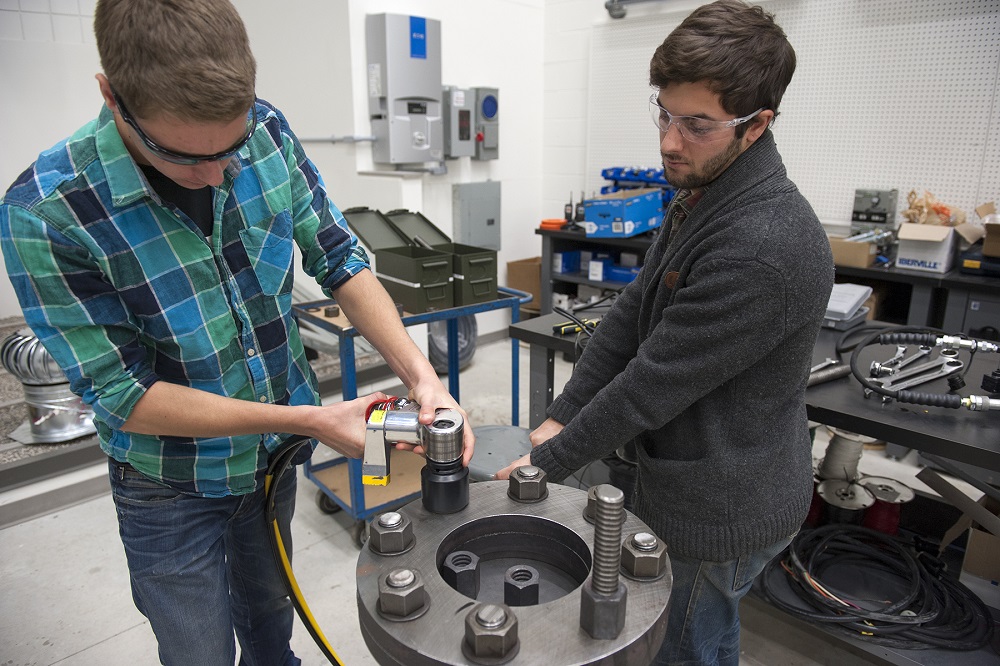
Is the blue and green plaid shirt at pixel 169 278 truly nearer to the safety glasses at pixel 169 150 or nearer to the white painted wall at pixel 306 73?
the safety glasses at pixel 169 150

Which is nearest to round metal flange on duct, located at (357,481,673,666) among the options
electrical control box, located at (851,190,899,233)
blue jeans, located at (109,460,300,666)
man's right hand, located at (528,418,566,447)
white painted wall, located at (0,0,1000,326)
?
man's right hand, located at (528,418,566,447)

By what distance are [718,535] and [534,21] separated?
12.4 feet

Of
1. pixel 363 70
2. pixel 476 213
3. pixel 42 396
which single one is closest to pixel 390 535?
pixel 42 396

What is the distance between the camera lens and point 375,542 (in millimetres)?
666

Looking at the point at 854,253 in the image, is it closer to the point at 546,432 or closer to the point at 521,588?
the point at 546,432

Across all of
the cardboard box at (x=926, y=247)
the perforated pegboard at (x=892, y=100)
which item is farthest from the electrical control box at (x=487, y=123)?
the cardboard box at (x=926, y=247)

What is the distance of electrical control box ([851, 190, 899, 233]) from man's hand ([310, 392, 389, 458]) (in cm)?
284

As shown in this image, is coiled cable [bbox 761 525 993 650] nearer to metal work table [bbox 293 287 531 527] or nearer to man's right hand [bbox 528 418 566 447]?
man's right hand [bbox 528 418 566 447]

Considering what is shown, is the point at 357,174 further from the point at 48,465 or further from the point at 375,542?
the point at 375,542

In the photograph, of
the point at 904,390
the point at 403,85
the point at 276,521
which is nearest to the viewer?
the point at 276,521

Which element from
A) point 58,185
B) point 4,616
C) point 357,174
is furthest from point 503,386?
point 58,185

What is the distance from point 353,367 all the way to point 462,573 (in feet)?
4.70

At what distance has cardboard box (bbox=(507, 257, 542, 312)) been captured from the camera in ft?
13.5

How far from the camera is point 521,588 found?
0.65 meters
